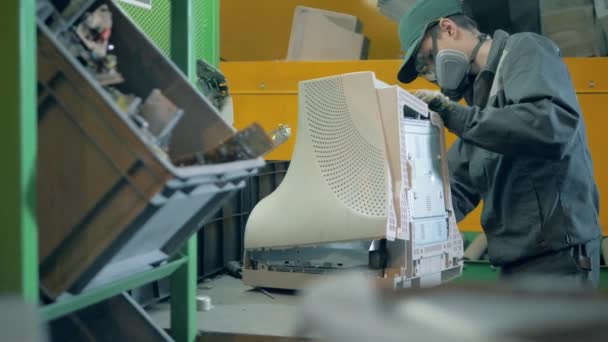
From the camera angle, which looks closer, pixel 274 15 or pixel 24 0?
pixel 24 0

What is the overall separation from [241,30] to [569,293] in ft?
13.9

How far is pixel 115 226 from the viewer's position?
109 centimetres

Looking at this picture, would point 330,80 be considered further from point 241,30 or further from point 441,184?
point 241,30

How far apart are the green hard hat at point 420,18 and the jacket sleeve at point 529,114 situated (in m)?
0.38

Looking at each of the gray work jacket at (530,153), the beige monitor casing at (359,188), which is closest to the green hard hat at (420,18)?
the gray work jacket at (530,153)

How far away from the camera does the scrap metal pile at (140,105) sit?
1.18 meters

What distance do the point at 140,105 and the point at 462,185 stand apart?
171 cm

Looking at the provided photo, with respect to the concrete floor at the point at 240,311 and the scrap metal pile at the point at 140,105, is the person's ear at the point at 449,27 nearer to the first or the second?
the concrete floor at the point at 240,311

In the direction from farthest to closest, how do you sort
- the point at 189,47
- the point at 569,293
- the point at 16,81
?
the point at 189,47, the point at 16,81, the point at 569,293

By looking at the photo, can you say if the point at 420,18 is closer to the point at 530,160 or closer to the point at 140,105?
the point at 530,160

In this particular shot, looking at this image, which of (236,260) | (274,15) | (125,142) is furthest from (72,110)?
(274,15)

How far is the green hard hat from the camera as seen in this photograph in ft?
8.47

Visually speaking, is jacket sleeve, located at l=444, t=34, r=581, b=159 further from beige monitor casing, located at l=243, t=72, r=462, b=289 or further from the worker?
beige monitor casing, located at l=243, t=72, r=462, b=289

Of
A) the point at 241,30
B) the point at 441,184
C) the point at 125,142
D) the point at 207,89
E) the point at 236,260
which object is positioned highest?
the point at 241,30
